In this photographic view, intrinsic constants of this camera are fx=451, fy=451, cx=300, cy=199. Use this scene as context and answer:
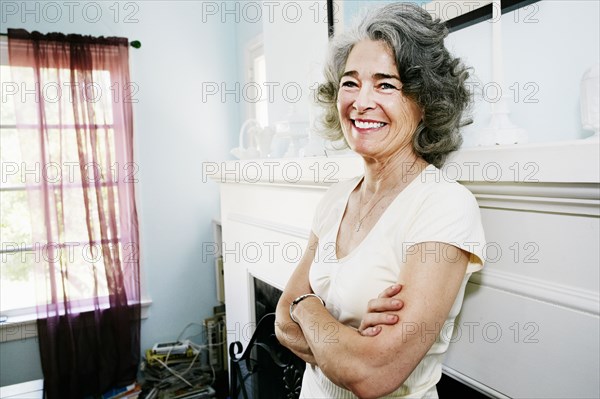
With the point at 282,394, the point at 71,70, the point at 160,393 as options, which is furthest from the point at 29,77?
the point at 282,394

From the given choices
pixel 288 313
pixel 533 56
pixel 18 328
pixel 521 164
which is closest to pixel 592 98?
pixel 521 164

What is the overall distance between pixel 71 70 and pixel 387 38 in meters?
2.36

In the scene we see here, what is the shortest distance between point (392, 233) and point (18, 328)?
8.90ft

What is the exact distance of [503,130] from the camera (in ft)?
3.14

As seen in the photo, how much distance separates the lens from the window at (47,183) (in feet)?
8.68

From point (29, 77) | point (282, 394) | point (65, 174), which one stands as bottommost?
point (282, 394)

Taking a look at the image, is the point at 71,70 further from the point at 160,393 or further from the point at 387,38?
the point at 387,38

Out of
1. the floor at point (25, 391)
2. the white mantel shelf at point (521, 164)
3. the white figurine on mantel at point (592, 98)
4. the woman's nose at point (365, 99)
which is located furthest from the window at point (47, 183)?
the white figurine on mantel at point (592, 98)

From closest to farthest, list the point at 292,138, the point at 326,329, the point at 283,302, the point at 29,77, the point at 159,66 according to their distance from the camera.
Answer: the point at 326,329
the point at 283,302
the point at 292,138
the point at 29,77
the point at 159,66

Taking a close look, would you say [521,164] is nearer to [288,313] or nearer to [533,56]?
[533,56]

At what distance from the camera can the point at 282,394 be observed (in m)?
1.75

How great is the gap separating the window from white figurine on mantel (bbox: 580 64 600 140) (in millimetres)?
2571

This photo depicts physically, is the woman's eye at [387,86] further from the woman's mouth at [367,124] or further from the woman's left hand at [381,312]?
the woman's left hand at [381,312]

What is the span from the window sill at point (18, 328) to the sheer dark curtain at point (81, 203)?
0.36 ft
